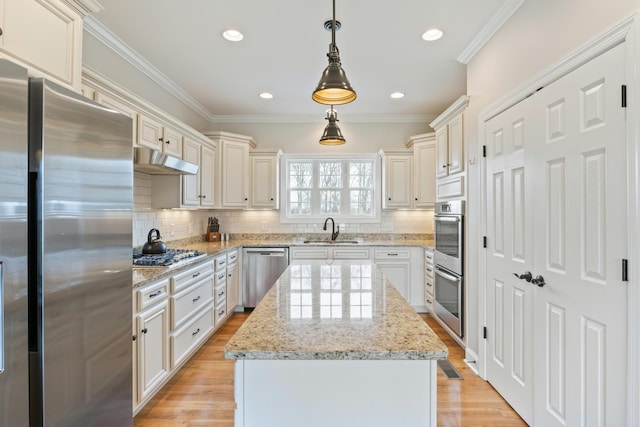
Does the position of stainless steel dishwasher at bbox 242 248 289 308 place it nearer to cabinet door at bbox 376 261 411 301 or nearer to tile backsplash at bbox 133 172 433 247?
tile backsplash at bbox 133 172 433 247

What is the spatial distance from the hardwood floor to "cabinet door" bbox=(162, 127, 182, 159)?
1955 mm

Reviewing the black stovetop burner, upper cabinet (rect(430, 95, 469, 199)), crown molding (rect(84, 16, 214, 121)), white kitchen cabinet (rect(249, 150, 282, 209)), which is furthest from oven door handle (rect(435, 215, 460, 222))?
crown molding (rect(84, 16, 214, 121))

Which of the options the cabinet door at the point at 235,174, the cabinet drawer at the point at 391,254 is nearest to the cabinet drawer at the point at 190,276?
the cabinet door at the point at 235,174

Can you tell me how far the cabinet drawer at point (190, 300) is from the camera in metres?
2.50

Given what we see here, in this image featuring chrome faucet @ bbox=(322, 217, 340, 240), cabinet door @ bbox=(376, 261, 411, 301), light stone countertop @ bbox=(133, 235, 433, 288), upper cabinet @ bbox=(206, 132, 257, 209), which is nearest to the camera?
light stone countertop @ bbox=(133, 235, 433, 288)

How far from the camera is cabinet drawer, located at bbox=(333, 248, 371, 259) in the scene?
13.9 feet

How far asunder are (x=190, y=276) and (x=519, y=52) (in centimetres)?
296

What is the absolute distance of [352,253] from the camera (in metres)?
4.25

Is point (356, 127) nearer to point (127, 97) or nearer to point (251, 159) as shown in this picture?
point (251, 159)

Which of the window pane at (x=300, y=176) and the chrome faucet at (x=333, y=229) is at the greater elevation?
the window pane at (x=300, y=176)

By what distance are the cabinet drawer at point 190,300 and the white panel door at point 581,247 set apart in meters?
2.45

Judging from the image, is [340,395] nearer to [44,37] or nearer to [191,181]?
[44,37]

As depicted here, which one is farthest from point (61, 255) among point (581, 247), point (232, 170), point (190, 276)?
point (232, 170)

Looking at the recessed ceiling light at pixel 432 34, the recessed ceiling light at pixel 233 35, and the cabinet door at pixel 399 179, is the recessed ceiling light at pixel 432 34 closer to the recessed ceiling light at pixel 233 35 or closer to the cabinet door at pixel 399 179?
the recessed ceiling light at pixel 233 35
